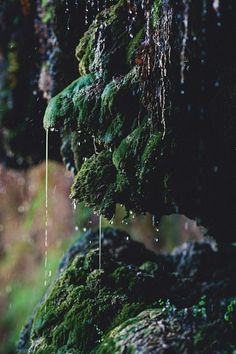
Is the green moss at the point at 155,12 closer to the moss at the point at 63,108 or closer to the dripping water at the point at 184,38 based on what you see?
the dripping water at the point at 184,38

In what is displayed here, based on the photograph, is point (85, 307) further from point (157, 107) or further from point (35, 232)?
point (35, 232)

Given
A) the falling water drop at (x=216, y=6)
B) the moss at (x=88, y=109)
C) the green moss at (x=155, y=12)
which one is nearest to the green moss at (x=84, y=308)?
the moss at (x=88, y=109)

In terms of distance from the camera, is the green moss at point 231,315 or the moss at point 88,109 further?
the moss at point 88,109

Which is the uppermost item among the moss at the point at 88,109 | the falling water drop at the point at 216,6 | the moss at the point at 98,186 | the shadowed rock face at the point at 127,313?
the falling water drop at the point at 216,6

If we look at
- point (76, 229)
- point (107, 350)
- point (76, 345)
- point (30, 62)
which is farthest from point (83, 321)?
point (76, 229)

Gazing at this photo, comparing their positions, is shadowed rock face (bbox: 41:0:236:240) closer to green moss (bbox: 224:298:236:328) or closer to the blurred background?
green moss (bbox: 224:298:236:328)

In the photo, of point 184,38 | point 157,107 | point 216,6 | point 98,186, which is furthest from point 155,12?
point 98,186

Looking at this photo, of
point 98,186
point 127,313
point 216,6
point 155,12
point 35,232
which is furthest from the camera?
point 35,232
